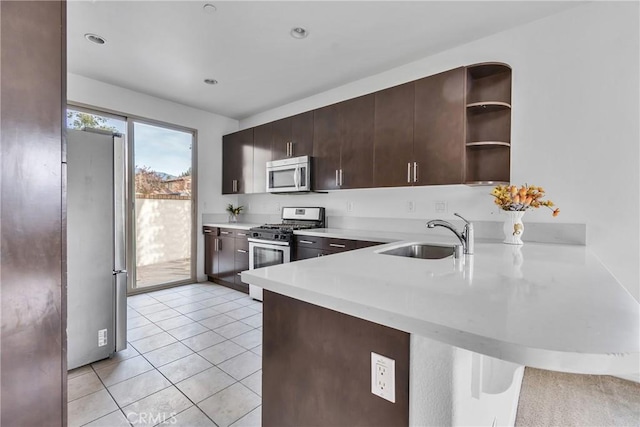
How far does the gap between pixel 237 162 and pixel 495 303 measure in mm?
4302

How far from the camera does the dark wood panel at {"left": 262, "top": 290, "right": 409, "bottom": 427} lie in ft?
2.67

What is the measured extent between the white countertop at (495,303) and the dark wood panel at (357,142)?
1.87 m

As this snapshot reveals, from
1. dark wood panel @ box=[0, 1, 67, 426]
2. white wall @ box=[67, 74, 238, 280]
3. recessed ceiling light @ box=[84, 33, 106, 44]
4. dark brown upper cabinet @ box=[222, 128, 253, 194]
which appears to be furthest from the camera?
dark brown upper cabinet @ box=[222, 128, 253, 194]

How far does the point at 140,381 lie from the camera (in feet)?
6.44

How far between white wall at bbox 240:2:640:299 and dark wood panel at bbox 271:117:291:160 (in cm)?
210

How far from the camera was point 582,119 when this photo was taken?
2172 millimetres

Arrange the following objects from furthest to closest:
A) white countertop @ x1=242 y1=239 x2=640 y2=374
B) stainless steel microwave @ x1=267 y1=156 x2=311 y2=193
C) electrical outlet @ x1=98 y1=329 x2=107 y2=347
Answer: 1. stainless steel microwave @ x1=267 y1=156 x2=311 y2=193
2. electrical outlet @ x1=98 y1=329 x2=107 y2=347
3. white countertop @ x1=242 y1=239 x2=640 y2=374

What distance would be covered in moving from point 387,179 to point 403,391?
2.32 metres

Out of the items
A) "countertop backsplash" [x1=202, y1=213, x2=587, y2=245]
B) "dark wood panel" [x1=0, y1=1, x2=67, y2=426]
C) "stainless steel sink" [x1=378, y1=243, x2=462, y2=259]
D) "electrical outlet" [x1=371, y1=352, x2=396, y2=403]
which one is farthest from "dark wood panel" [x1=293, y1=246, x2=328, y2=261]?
"dark wood panel" [x1=0, y1=1, x2=67, y2=426]

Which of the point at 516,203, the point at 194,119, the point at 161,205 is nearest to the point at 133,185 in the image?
the point at 161,205

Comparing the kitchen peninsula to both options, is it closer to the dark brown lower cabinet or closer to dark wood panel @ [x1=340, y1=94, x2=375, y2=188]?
the dark brown lower cabinet

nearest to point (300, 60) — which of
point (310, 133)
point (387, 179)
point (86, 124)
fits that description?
point (310, 133)

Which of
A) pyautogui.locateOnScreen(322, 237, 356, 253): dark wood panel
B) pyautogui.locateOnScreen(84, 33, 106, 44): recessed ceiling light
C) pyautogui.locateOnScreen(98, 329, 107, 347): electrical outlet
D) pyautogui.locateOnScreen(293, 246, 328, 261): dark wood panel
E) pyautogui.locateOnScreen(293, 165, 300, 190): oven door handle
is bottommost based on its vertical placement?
pyautogui.locateOnScreen(98, 329, 107, 347): electrical outlet

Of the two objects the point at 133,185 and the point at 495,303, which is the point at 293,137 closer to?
the point at 133,185
